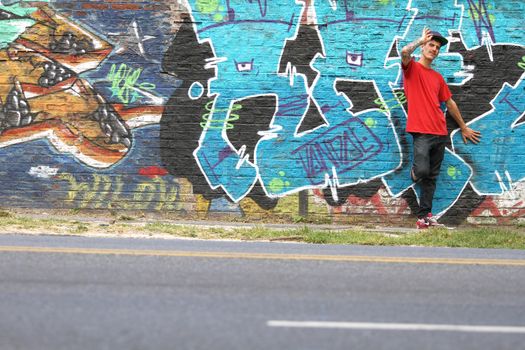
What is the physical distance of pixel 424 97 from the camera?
1124 cm

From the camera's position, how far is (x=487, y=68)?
1151cm

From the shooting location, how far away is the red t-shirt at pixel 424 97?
36.8ft

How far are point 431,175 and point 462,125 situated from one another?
0.80 m

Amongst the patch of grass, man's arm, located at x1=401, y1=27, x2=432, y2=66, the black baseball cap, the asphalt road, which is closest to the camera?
the asphalt road

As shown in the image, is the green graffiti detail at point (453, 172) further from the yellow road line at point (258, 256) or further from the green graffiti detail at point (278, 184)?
the yellow road line at point (258, 256)

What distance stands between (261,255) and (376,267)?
1170 mm

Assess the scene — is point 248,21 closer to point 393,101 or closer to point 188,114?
point 188,114

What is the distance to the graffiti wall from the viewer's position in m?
11.5

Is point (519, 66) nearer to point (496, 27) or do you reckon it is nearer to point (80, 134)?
point (496, 27)

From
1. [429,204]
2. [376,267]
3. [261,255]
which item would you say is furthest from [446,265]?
[429,204]

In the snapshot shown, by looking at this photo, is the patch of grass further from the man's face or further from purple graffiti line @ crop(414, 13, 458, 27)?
purple graffiti line @ crop(414, 13, 458, 27)

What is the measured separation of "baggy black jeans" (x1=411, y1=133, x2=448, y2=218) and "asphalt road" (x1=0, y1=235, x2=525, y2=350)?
7.95 feet

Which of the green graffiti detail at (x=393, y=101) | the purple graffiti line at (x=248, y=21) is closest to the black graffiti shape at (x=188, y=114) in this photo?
the purple graffiti line at (x=248, y=21)

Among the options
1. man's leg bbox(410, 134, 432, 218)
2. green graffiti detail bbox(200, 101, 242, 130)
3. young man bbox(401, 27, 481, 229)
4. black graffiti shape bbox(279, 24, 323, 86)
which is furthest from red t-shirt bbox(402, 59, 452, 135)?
green graffiti detail bbox(200, 101, 242, 130)
